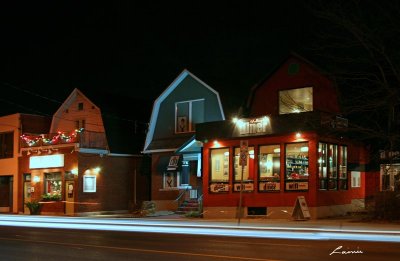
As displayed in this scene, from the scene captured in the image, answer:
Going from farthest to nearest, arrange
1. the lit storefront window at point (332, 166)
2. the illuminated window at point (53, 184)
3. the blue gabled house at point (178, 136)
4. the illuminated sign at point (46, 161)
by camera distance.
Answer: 1. the illuminated window at point (53, 184)
2. the illuminated sign at point (46, 161)
3. the blue gabled house at point (178, 136)
4. the lit storefront window at point (332, 166)

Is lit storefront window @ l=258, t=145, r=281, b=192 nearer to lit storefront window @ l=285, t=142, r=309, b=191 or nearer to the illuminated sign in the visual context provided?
lit storefront window @ l=285, t=142, r=309, b=191

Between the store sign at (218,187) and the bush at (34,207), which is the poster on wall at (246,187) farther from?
the bush at (34,207)

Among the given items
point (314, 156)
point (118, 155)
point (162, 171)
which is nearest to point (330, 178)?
point (314, 156)

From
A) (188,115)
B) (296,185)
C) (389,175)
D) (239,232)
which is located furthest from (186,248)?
(188,115)

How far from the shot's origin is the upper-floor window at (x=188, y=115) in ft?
116

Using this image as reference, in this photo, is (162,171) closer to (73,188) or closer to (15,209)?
(73,188)

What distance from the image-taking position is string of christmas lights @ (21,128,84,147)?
37531 mm

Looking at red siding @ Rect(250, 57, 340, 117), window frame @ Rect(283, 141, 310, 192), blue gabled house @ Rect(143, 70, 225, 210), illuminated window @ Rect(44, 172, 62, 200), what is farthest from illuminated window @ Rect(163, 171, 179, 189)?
window frame @ Rect(283, 141, 310, 192)

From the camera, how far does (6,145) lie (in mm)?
44094

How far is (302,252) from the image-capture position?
550 inches

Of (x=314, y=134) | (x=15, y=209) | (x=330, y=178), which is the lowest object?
(x=15, y=209)

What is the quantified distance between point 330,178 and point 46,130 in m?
24.3

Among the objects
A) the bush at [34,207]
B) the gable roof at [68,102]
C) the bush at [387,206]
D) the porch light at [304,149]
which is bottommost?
the bush at [34,207]
